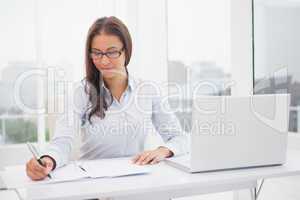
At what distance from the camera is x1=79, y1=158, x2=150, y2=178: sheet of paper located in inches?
52.5

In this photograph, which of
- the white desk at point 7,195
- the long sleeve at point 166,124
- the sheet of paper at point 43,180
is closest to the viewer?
the sheet of paper at point 43,180

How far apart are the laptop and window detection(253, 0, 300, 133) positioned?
2.99 ft

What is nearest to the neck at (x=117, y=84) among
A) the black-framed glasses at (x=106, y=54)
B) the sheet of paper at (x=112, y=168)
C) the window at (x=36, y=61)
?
the black-framed glasses at (x=106, y=54)

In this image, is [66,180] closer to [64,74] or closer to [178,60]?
[64,74]

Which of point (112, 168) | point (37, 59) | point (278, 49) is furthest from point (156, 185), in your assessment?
point (37, 59)

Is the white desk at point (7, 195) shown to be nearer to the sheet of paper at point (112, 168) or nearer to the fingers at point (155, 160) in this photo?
the sheet of paper at point (112, 168)

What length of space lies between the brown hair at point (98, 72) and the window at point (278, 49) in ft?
3.47

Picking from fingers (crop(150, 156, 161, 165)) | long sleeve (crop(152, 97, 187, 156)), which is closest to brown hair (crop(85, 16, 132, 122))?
long sleeve (crop(152, 97, 187, 156))

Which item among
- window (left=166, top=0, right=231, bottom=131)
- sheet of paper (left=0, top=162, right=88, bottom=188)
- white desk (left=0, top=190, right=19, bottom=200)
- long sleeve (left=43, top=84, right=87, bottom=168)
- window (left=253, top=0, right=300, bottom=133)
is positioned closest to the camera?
sheet of paper (left=0, top=162, right=88, bottom=188)

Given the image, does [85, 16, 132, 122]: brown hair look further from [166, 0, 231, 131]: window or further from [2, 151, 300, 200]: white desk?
[166, 0, 231, 131]: window

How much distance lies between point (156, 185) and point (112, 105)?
0.76 meters

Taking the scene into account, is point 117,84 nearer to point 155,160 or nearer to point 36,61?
point 155,160

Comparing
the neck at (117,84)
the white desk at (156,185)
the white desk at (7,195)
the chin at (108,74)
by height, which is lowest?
the white desk at (7,195)

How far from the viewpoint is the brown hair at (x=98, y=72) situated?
1841mm
